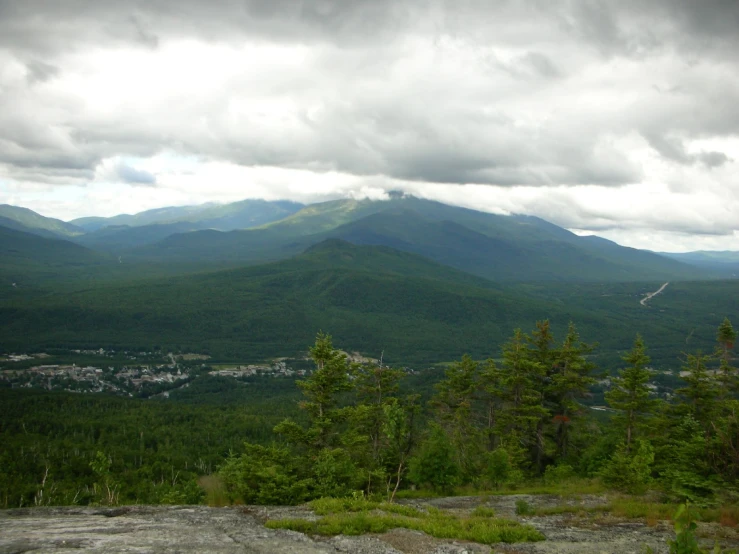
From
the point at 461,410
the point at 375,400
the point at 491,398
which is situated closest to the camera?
the point at 375,400

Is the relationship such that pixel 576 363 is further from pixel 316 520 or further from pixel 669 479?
pixel 316 520

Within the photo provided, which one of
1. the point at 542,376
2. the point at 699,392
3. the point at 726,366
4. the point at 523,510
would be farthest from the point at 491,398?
the point at 523,510

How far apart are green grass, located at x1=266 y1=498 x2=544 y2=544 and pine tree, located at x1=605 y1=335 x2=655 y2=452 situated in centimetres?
1682

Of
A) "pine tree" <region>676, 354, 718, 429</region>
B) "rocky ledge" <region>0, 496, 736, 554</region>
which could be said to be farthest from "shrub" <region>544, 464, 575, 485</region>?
"rocky ledge" <region>0, 496, 736, 554</region>

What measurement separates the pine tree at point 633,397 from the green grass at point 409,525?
16817mm

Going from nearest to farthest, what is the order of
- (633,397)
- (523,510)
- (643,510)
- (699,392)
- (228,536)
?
1. (228,536)
2. (643,510)
3. (523,510)
4. (699,392)
5. (633,397)

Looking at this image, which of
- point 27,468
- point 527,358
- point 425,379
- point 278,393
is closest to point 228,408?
point 278,393

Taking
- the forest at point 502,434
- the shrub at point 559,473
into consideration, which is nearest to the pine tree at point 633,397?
the forest at point 502,434

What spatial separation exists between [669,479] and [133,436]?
102397 mm

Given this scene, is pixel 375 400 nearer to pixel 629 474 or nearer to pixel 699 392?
pixel 629 474

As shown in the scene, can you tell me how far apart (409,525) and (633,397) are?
2113 centimetres

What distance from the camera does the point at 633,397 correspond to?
96.9 feet

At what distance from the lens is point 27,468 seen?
244 ft

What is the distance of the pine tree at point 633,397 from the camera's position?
2911 cm
